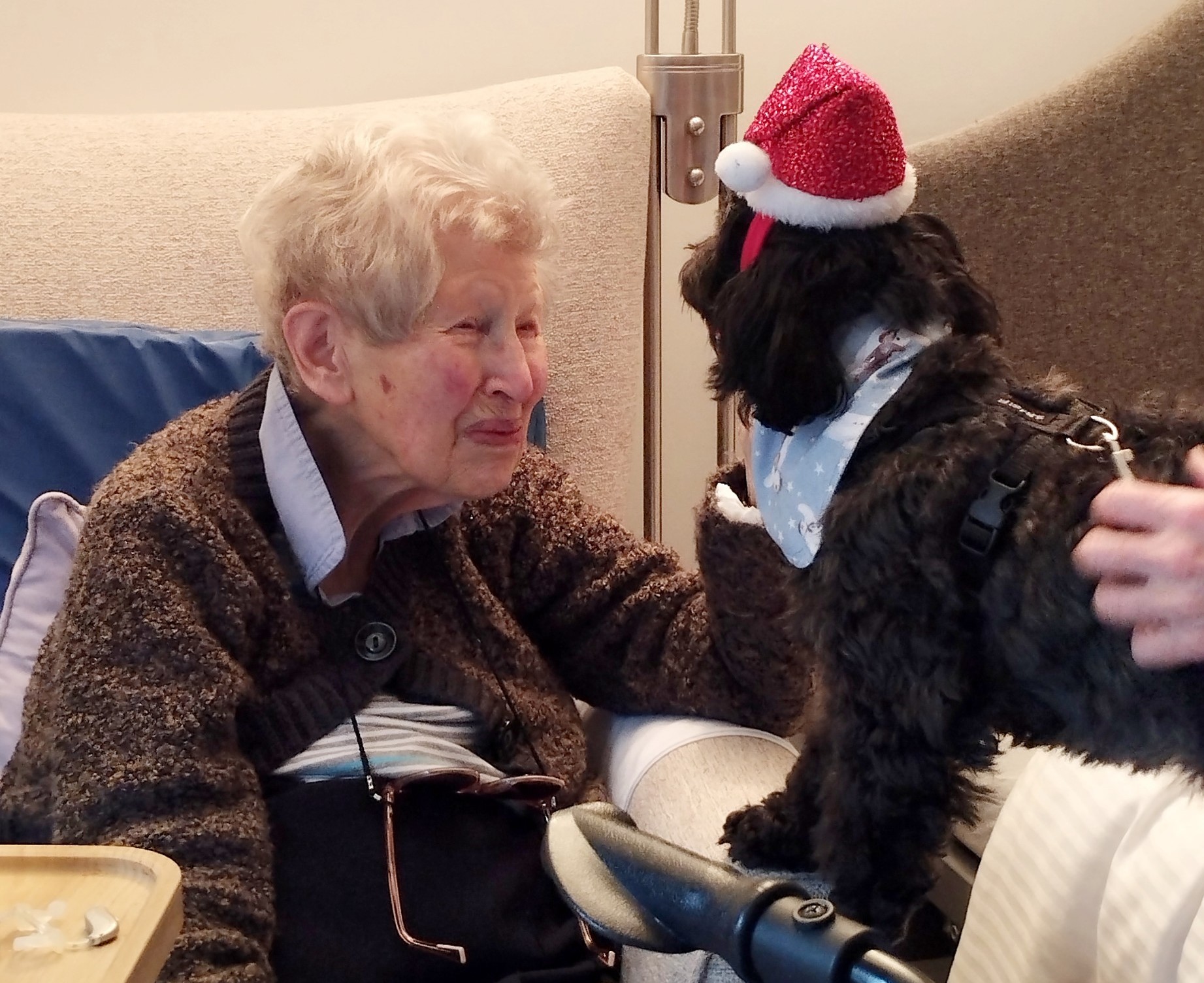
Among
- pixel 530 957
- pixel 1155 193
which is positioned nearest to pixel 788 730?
pixel 530 957

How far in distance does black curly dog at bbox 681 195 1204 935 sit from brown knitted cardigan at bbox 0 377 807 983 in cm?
27

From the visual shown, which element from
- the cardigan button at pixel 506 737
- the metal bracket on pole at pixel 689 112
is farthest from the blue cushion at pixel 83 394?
Result: the metal bracket on pole at pixel 689 112

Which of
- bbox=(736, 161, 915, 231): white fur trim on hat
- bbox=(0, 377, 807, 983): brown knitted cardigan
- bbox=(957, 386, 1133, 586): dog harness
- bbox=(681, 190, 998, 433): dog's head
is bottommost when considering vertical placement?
bbox=(0, 377, 807, 983): brown knitted cardigan

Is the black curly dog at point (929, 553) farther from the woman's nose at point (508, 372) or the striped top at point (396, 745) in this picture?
the striped top at point (396, 745)

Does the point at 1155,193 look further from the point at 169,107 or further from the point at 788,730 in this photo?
the point at 169,107

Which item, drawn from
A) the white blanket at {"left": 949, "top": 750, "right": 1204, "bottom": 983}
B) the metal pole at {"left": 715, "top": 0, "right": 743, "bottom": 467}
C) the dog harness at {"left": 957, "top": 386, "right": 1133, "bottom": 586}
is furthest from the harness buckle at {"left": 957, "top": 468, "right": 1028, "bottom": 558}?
the metal pole at {"left": 715, "top": 0, "right": 743, "bottom": 467}

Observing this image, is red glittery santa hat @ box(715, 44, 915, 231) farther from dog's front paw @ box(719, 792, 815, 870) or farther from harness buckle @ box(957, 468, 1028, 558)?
dog's front paw @ box(719, 792, 815, 870)

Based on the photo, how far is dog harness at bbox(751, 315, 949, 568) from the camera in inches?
→ 36.1

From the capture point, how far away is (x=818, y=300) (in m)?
0.91

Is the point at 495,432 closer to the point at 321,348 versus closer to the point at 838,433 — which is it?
the point at 321,348

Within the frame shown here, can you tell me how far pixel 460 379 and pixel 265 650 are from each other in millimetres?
318

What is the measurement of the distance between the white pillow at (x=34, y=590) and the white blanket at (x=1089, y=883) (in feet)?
3.24

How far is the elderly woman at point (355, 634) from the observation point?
3.37 feet

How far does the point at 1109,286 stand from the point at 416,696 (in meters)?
1.13
